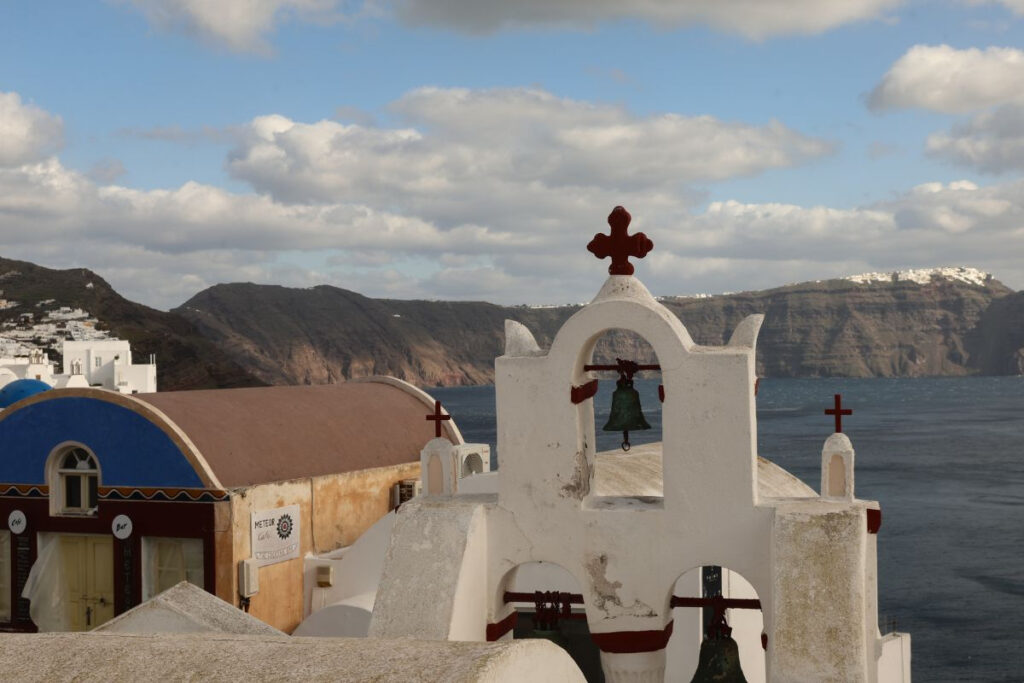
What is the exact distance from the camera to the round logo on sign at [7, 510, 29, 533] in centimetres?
2603

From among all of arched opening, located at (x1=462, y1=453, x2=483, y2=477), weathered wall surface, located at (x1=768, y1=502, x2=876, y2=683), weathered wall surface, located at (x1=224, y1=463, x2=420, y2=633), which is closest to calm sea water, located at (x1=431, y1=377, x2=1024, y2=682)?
arched opening, located at (x1=462, y1=453, x2=483, y2=477)

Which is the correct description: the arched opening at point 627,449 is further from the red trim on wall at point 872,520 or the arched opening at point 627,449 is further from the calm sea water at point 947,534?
the calm sea water at point 947,534

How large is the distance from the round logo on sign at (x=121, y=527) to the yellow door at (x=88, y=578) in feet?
2.00

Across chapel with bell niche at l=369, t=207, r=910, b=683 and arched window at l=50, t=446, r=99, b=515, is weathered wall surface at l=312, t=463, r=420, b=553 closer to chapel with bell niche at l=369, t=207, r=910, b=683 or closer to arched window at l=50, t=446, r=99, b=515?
arched window at l=50, t=446, r=99, b=515

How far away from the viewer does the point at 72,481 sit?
84.9ft

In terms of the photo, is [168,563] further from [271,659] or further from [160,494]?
[271,659]

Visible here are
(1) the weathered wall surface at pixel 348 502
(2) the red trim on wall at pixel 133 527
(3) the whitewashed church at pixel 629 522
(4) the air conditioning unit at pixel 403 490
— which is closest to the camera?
(3) the whitewashed church at pixel 629 522

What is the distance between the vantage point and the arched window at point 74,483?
25609 millimetres

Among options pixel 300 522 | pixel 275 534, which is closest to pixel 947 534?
pixel 300 522

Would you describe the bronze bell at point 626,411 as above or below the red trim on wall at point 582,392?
below

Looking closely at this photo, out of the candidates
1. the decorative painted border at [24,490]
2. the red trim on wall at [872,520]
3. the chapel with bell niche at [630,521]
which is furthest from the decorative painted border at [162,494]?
the red trim on wall at [872,520]

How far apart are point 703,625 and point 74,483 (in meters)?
15.1

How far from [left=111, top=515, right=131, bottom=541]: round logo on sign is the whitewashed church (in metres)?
13.7

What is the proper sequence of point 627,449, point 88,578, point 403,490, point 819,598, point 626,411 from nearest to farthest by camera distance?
point 819,598
point 626,411
point 627,449
point 88,578
point 403,490
